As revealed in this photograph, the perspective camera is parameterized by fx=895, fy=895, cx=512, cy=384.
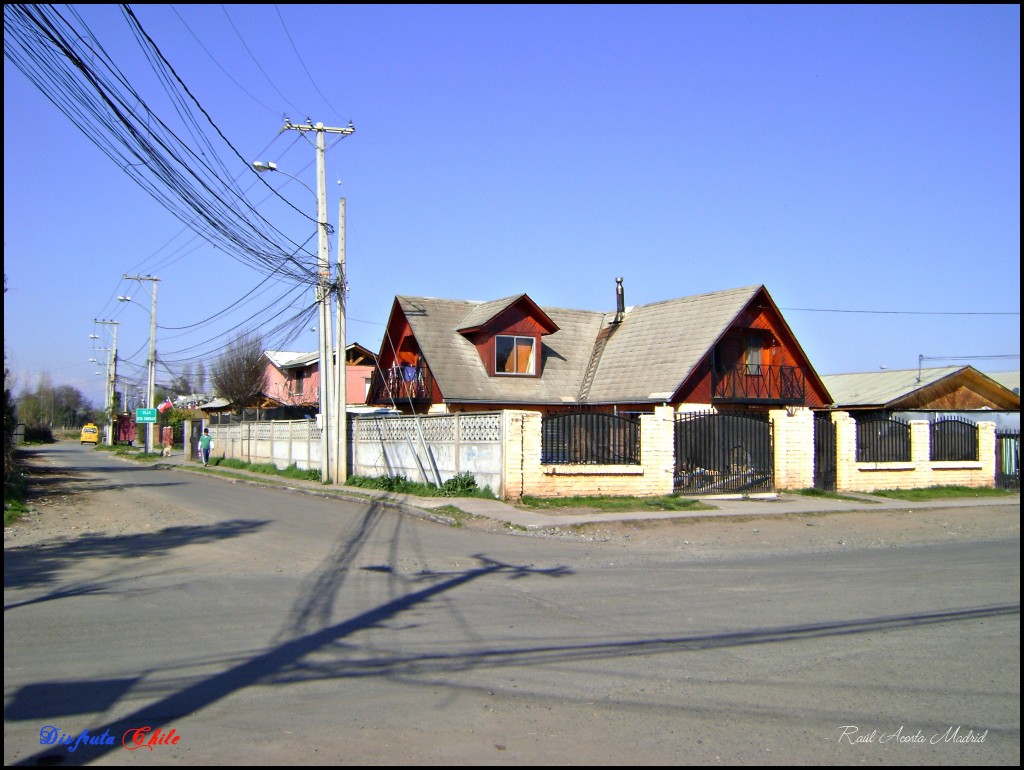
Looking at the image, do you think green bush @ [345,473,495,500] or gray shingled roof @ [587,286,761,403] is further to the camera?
gray shingled roof @ [587,286,761,403]

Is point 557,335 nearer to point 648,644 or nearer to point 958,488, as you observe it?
point 958,488

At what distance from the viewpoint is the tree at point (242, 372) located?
190ft

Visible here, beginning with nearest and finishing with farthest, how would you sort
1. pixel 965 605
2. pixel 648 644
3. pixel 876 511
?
pixel 648 644 → pixel 965 605 → pixel 876 511

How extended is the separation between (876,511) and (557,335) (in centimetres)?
1657

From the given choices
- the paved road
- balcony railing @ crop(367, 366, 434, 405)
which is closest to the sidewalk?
the paved road

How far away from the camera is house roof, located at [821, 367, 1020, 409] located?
34.1 meters

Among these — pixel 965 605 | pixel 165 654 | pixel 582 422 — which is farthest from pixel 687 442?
pixel 165 654

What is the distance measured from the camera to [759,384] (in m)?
31.4

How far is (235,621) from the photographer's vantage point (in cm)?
826

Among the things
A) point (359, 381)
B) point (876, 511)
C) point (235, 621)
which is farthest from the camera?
point (359, 381)

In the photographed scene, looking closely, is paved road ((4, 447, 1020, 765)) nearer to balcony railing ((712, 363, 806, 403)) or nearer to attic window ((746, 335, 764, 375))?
balcony railing ((712, 363, 806, 403))

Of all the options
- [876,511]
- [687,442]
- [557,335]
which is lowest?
[876,511]

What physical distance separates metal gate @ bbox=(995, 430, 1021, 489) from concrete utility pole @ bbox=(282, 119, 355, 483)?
19.4m

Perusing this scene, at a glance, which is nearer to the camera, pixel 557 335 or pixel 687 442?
pixel 687 442
